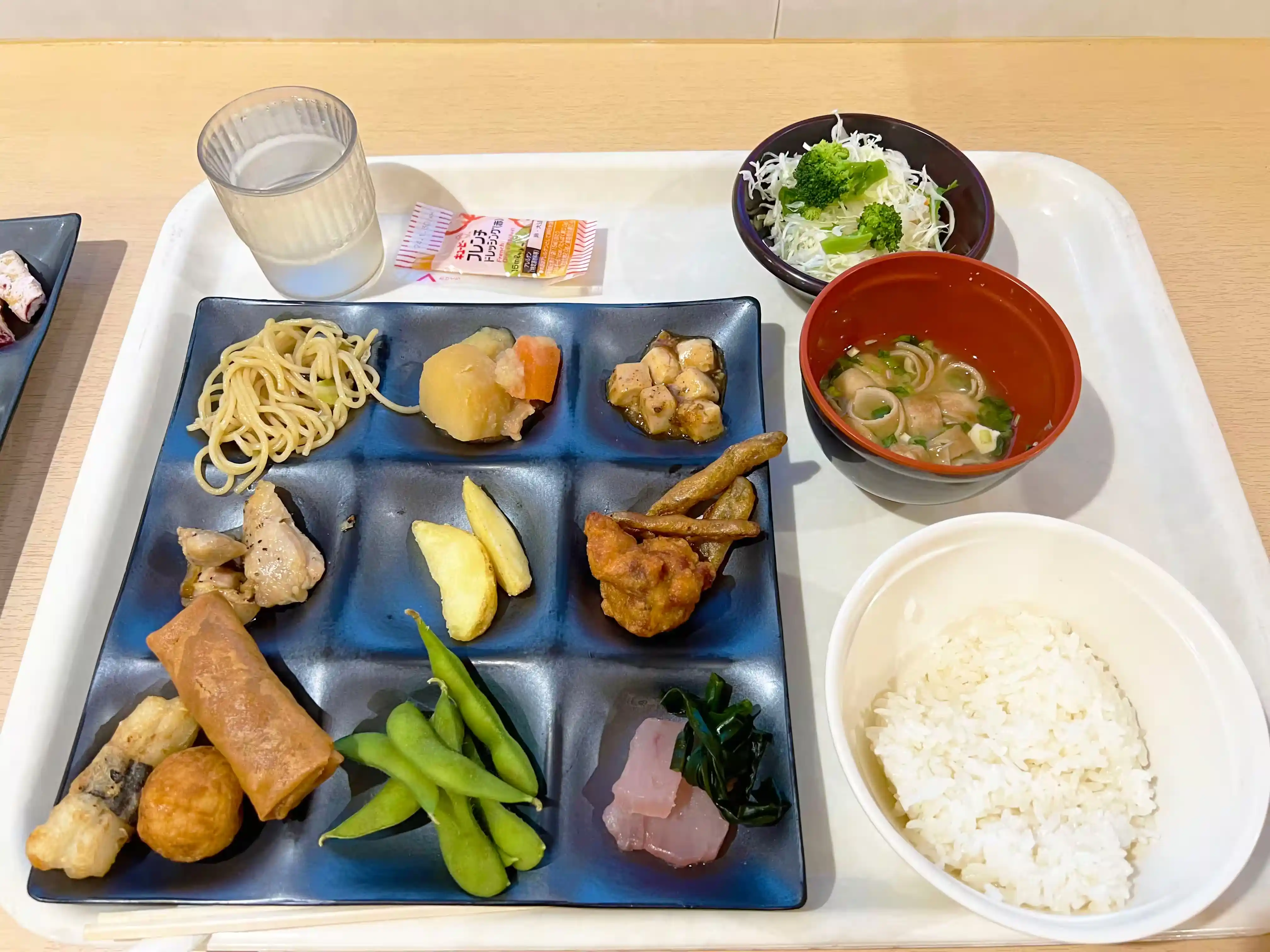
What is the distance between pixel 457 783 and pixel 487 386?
0.82 meters

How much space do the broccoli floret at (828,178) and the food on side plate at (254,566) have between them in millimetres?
1364

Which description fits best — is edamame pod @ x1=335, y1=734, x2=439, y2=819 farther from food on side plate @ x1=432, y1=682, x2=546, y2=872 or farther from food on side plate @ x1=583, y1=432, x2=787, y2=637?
food on side plate @ x1=583, y1=432, x2=787, y2=637

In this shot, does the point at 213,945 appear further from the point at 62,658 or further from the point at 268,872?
the point at 62,658

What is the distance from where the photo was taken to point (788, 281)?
1.86m

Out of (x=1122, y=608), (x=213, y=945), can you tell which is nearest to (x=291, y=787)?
(x=213, y=945)

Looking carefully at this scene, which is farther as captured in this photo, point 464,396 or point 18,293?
point 18,293

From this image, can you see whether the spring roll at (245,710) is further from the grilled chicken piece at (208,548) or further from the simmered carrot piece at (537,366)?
the simmered carrot piece at (537,366)

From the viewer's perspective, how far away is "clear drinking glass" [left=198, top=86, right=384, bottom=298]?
1.87m

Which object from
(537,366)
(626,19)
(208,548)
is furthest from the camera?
(626,19)

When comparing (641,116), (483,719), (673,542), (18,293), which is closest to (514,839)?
(483,719)

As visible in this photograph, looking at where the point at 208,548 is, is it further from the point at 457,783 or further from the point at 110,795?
the point at 457,783

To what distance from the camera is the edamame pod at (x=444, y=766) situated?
132 cm

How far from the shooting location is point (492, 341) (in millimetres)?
1891

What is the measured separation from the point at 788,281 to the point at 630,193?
2.04 feet
